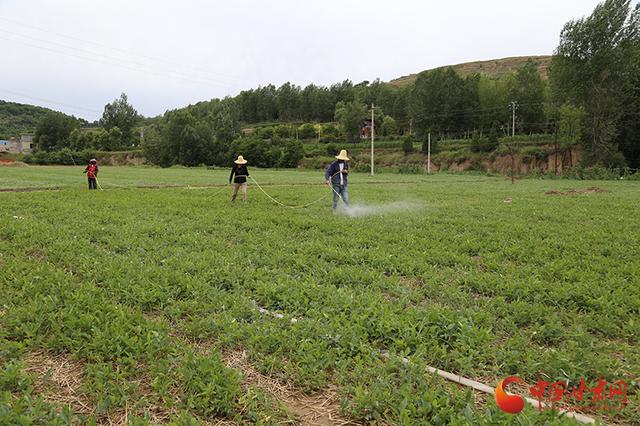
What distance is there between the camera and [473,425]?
9.89 ft

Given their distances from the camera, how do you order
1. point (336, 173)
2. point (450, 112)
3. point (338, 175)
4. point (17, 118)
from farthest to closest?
point (17, 118) < point (450, 112) < point (338, 175) < point (336, 173)

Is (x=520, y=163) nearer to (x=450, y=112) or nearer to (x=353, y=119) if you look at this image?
(x=450, y=112)

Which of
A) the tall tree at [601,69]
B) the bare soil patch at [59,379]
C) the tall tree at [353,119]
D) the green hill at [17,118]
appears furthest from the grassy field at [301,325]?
the green hill at [17,118]

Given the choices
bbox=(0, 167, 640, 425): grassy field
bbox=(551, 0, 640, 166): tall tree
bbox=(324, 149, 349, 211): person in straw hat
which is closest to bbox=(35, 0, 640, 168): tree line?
bbox=(551, 0, 640, 166): tall tree

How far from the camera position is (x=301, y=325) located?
15.3 feet

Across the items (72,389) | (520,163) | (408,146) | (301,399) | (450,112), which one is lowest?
(301,399)

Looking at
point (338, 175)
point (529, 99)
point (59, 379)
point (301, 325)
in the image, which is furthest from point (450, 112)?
point (59, 379)

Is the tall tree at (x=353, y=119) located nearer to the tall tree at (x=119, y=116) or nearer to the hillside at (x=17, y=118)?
the tall tree at (x=119, y=116)

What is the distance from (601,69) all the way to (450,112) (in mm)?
33266

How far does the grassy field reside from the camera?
333 cm

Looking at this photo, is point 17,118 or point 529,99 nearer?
point 529,99

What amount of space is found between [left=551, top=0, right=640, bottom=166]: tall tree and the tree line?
0.43 feet

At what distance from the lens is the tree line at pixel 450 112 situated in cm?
5756

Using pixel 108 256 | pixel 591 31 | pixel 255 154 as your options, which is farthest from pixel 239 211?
pixel 255 154
